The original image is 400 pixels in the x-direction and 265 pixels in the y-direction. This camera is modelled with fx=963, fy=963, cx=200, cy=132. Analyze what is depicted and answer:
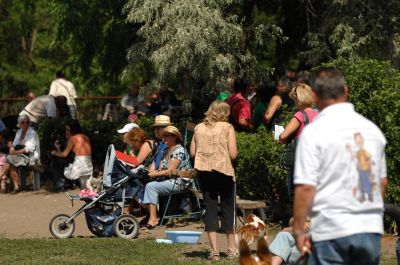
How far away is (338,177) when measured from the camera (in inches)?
211

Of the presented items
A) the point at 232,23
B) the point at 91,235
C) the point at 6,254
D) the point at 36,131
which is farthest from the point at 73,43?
the point at 6,254

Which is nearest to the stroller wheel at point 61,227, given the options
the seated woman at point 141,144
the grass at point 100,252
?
the grass at point 100,252

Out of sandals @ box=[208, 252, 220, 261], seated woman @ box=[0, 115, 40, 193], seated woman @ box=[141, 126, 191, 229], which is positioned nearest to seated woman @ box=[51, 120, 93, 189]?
seated woman @ box=[0, 115, 40, 193]

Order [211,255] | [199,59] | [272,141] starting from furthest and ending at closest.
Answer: [199,59] < [272,141] < [211,255]

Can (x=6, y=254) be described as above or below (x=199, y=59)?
below

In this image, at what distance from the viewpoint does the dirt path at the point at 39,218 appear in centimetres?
1156

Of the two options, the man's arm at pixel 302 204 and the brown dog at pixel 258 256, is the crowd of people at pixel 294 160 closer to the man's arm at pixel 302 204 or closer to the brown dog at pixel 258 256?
the man's arm at pixel 302 204

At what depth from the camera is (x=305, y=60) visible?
1584 cm

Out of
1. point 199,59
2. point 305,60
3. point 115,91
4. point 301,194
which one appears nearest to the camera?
point 301,194

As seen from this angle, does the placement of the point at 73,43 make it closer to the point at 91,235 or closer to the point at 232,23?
the point at 232,23

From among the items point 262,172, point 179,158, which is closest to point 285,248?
point 262,172

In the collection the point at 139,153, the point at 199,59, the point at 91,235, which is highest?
the point at 199,59

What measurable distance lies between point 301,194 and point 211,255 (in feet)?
15.9

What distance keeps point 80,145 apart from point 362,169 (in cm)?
1110
